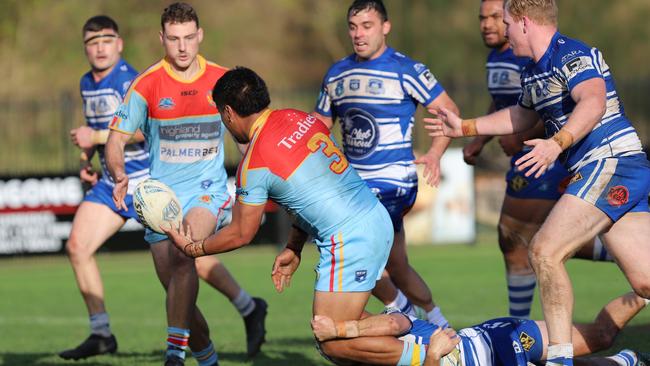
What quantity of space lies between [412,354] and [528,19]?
2.13 meters

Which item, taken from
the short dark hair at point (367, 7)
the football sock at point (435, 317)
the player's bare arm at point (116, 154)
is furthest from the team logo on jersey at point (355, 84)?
the football sock at point (435, 317)

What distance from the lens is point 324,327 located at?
6.33 metres

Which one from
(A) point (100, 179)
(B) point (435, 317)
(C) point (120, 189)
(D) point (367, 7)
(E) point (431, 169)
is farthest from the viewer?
(A) point (100, 179)

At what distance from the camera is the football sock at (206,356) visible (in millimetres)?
7836

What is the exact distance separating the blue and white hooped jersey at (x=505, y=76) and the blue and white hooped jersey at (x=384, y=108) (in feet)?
2.53

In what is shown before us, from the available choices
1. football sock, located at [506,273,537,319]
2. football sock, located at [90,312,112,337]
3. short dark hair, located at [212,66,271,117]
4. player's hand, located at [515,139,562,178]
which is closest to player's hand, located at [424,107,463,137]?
player's hand, located at [515,139,562,178]

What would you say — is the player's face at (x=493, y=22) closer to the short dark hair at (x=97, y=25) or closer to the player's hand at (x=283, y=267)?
the player's hand at (x=283, y=267)

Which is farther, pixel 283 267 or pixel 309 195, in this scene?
pixel 283 267

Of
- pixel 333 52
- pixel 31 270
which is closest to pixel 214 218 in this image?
pixel 31 270

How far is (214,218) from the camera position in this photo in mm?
7746

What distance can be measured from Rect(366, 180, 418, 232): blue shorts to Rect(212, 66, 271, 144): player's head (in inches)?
81.4

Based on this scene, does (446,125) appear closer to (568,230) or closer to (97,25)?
(568,230)

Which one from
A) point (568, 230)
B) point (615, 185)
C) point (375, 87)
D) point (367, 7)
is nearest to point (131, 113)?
point (375, 87)

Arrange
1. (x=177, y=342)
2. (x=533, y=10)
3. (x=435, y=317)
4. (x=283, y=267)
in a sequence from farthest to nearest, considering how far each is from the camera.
Result: (x=435, y=317), (x=177, y=342), (x=283, y=267), (x=533, y=10)
